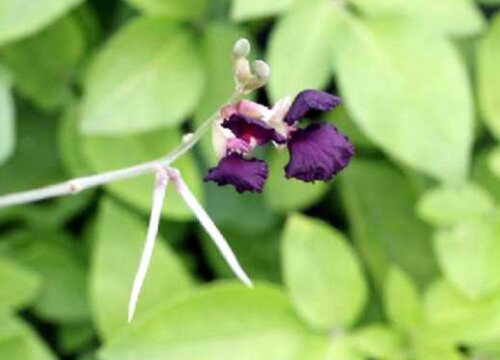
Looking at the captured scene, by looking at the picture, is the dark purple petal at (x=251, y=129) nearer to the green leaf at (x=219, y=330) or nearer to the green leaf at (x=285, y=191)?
the green leaf at (x=219, y=330)

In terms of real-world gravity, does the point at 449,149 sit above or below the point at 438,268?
above

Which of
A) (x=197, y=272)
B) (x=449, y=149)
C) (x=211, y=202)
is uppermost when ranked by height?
(x=449, y=149)

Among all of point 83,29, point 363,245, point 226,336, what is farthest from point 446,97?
point 83,29

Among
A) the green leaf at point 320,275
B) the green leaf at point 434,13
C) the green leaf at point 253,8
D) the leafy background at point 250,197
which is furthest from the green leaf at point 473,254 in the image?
the green leaf at point 253,8

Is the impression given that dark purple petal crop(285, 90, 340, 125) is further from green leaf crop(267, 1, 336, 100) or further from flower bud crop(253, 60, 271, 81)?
green leaf crop(267, 1, 336, 100)

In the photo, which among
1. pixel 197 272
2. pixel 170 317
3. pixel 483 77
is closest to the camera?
pixel 170 317

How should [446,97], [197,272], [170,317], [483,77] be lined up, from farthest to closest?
[197,272] → [483,77] → [446,97] → [170,317]

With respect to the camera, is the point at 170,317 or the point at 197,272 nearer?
the point at 170,317

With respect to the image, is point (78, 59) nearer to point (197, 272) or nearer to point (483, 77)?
point (197, 272)
